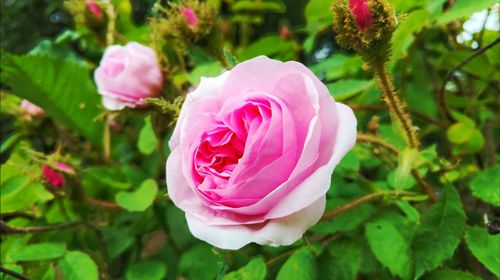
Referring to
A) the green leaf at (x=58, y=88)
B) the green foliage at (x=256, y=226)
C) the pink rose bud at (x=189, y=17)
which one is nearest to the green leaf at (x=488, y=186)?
the green foliage at (x=256, y=226)

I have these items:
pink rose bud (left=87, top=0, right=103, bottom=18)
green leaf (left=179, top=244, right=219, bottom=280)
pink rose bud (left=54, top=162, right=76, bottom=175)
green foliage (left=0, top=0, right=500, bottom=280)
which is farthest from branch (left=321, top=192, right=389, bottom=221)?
pink rose bud (left=87, top=0, right=103, bottom=18)

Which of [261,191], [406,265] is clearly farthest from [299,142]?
[406,265]

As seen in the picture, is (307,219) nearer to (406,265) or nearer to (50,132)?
(406,265)

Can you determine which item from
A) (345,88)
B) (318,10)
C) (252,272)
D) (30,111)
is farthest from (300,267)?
(30,111)

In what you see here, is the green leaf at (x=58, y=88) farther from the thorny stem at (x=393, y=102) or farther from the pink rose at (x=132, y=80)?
the thorny stem at (x=393, y=102)

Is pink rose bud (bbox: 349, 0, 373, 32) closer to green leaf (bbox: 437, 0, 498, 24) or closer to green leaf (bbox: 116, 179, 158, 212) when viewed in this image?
green leaf (bbox: 437, 0, 498, 24)
